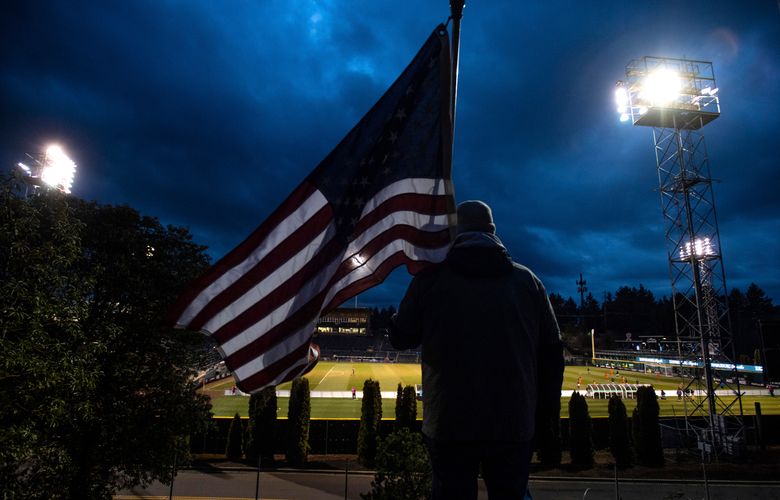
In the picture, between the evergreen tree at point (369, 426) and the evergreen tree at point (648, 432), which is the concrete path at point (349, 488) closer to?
the evergreen tree at point (369, 426)

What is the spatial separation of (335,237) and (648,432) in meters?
29.2

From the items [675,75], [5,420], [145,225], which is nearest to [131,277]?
[145,225]

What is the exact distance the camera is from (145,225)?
15062mm

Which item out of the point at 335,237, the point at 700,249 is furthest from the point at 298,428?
the point at 700,249

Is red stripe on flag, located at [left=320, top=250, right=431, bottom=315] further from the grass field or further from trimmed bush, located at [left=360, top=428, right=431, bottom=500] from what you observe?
the grass field

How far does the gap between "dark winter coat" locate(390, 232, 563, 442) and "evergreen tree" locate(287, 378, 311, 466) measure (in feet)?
87.8

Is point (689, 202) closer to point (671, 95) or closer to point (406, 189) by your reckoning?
point (671, 95)

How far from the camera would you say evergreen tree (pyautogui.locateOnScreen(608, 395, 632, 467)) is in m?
25.4

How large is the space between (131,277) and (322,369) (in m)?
58.5

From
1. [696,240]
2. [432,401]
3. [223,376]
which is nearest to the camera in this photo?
[432,401]

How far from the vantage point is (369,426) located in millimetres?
26594

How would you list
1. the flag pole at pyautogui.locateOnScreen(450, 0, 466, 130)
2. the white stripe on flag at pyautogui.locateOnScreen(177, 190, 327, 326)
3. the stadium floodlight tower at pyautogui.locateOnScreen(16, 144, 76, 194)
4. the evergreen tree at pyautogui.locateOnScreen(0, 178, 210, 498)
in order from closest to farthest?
1. the flag pole at pyautogui.locateOnScreen(450, 0, 466, 130)
2. the white stripe on flag at pyautogui.locateOnScreen(177, 190, 327, 326)
3. the evergreen tree at pyautogui.locateOnScreen(0, 178, 210, 498)
4. the stadium floodlight tower at pyautogui.locateOnScreen(16, 144, 76, 194)

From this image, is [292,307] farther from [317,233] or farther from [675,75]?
[675,75]

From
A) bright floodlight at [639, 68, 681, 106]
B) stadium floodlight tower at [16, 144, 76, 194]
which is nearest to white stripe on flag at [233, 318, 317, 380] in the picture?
bright floodlight at [639, 68, 681, 106]
